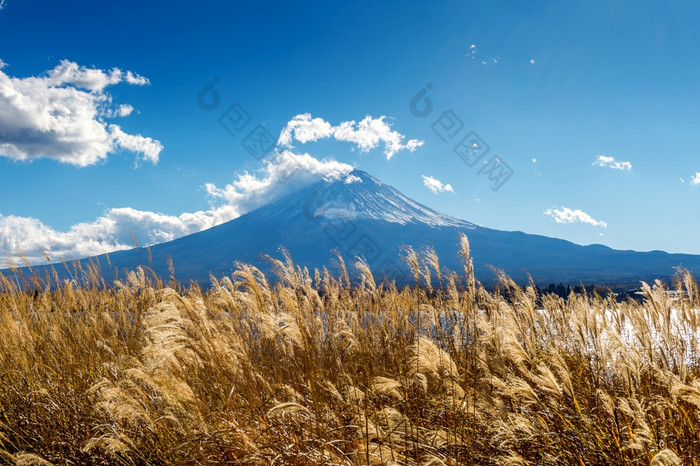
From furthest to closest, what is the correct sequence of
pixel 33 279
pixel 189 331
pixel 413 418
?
pixel 33 279, pixel 189 331, pixel 413 418

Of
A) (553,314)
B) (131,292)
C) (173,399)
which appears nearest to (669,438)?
(553,314)

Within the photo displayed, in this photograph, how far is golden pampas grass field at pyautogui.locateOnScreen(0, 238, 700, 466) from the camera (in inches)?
84.2

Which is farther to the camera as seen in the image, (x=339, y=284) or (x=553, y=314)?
(x=339, y=284)

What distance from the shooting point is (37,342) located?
169 inches

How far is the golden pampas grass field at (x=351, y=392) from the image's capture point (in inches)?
84.2

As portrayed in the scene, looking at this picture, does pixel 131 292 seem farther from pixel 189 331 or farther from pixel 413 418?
pixel 413 418

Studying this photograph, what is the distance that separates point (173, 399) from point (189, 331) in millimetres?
676

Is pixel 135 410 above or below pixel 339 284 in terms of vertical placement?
below

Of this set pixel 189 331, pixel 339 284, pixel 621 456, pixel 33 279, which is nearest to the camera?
pixel 621 456

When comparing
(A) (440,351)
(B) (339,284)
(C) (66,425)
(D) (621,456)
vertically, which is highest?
(B) (339,284)

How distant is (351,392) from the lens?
2.39 metres

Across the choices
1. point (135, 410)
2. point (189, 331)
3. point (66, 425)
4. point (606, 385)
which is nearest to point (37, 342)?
point (66, 425)

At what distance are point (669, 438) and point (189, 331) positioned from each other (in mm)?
3307

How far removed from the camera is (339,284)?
17.5 feet
